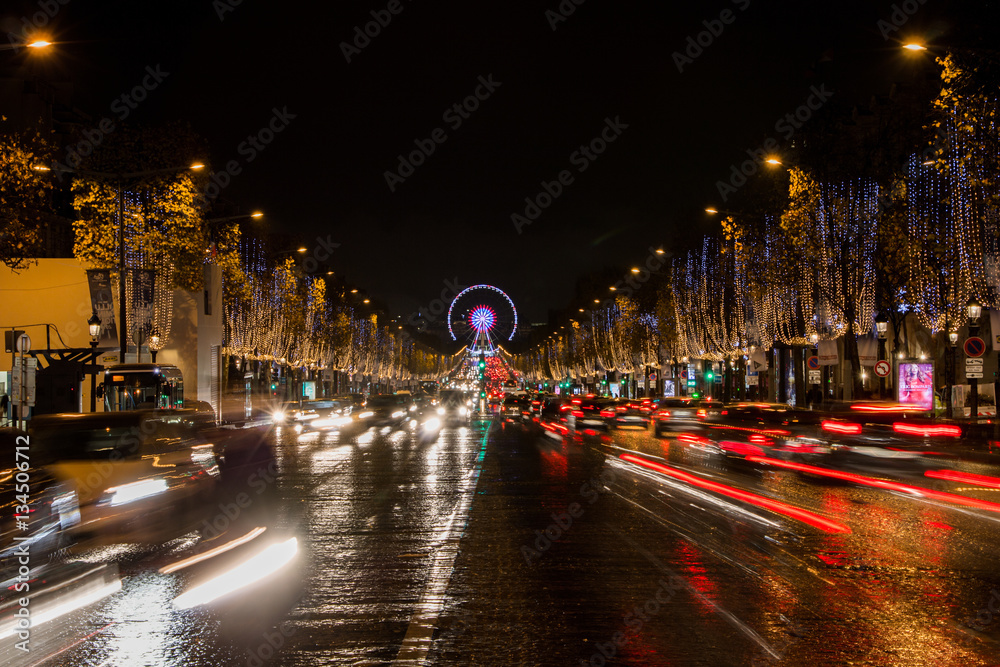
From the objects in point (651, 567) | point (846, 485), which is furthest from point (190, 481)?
point (846, 485)

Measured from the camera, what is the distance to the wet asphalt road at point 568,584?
685 cm

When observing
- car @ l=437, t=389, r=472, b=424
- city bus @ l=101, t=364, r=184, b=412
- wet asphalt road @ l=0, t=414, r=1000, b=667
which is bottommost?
car @ l=437, t=389, r=472, b=424

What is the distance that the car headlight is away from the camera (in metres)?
11.7

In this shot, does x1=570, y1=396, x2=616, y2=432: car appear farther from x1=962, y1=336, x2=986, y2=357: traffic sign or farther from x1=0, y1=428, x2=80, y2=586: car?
x1=0, y1=428, x2=80, y2=586: car

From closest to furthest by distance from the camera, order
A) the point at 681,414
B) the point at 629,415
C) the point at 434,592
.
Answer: the point at 434,592, the point at 681,414, the point at 629,415

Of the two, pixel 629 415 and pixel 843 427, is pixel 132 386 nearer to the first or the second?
pixel 629 415

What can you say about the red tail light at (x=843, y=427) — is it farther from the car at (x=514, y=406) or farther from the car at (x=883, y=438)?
the car at (x=514, y=406)

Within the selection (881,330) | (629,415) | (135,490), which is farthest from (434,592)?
(629,415)

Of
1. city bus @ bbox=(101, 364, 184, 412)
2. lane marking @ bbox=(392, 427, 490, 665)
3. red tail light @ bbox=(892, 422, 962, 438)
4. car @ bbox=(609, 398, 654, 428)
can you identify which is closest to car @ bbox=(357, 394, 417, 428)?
car @ bbox=(609, 398, 654, 428)

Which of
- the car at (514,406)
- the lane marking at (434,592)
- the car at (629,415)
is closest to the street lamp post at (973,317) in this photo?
the car at (629,415)

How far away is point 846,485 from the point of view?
19297 millimetres

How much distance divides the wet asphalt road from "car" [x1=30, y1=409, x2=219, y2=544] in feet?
1.84

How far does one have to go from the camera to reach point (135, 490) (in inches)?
473

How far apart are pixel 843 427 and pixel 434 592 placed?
18033mm
